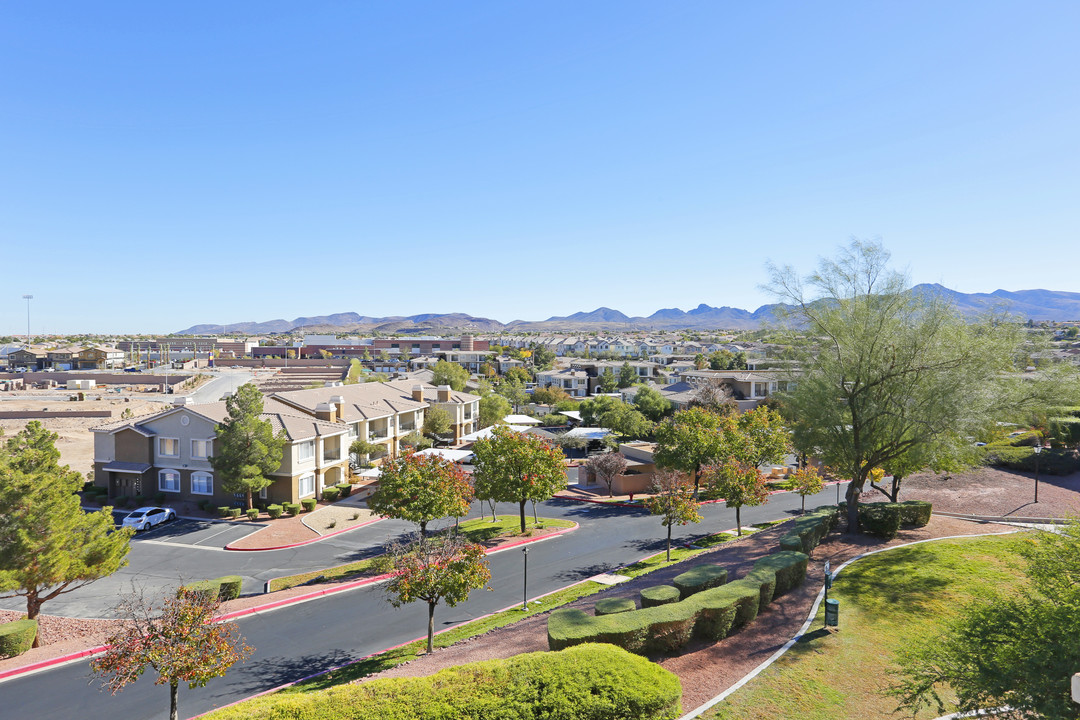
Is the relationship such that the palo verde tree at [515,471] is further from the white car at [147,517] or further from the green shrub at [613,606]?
the white car at [147,517]

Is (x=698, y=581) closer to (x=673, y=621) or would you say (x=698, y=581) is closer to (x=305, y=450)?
(x=673, y=621)

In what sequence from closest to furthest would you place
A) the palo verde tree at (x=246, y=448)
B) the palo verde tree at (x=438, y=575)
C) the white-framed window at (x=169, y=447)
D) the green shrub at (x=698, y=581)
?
the green shrub at (x=698, y=581) → the palo verde tree at (x=438, y=575) → the palo verde tree at (x=246, y=448) → the white-framed window at (x=169, y=447)

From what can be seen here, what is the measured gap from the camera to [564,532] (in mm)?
32656

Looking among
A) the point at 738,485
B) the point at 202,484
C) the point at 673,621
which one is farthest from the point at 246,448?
the point at 673,621

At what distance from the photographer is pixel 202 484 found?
39.1 metres

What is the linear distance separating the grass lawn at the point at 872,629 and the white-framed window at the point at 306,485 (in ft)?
107

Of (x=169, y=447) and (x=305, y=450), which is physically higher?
(x=169, y=447)

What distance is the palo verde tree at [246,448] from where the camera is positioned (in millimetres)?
35688

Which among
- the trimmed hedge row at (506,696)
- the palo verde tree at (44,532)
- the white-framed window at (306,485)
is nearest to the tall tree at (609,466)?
the white-framed window at (306,485)

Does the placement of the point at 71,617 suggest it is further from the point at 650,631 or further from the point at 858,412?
the point at 858,412

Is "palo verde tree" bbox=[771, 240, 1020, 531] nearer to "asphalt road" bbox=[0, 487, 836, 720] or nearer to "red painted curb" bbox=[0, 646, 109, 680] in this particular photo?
"asphalt road" bbox=[0, 487, 836, 720]

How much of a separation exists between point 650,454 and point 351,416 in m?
23.9

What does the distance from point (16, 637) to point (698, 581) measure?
2100 cm

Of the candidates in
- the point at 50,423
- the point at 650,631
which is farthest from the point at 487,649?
the point at 50,423
